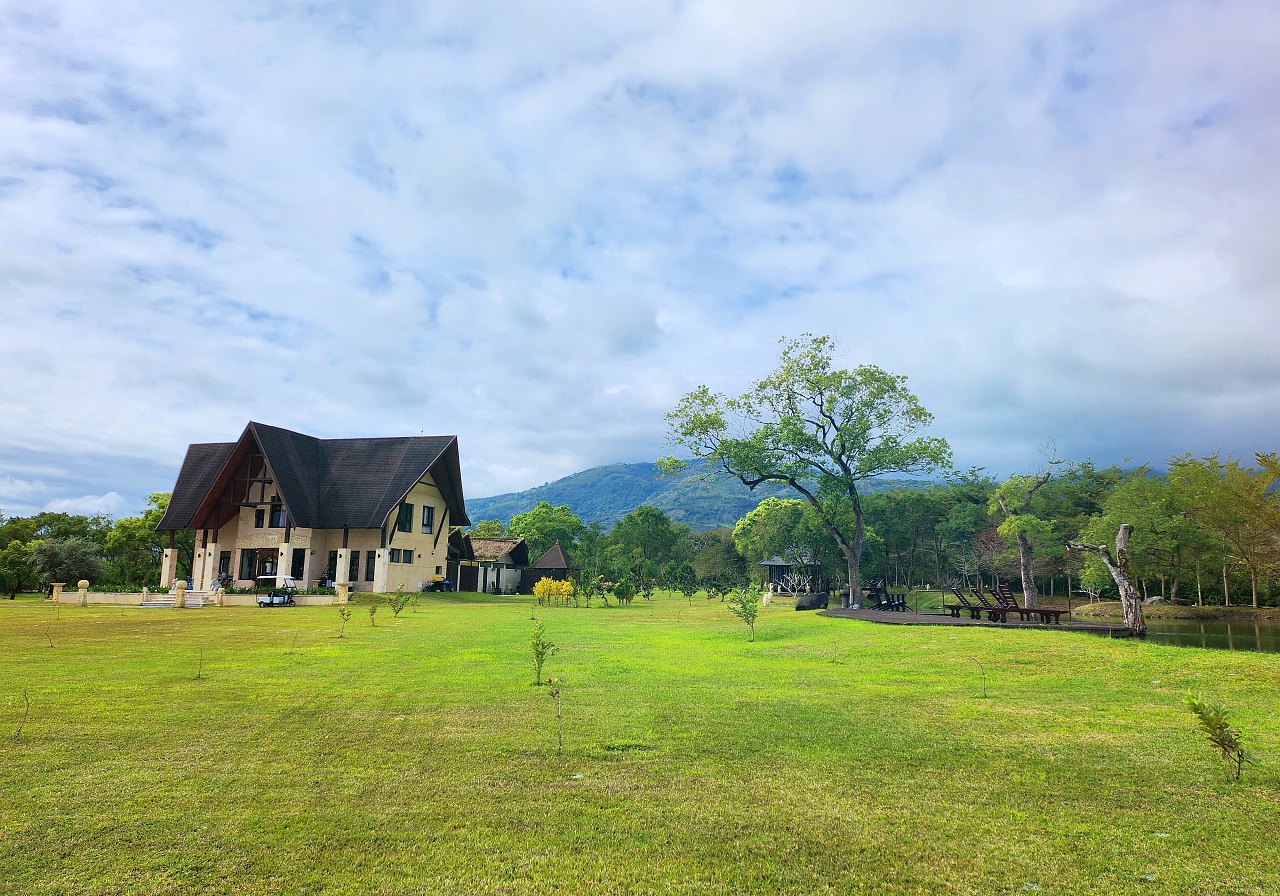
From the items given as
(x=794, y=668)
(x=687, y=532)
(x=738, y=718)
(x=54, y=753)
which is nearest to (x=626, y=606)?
(x=794, y=668)

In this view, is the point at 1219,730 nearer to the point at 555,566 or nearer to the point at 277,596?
the point at 277,596

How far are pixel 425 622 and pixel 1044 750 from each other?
726 inches

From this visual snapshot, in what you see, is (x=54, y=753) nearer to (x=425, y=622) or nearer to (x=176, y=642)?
(x=176, y=642)

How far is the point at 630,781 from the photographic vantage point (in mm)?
5688

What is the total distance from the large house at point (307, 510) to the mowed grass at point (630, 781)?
27.5 metres

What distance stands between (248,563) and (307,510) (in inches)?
217

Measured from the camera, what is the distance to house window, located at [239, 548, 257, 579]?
39934 millimetres

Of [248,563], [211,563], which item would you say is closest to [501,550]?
[248,563]

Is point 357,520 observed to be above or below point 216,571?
above

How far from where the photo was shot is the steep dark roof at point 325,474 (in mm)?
37750

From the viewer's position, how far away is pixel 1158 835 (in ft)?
15.4

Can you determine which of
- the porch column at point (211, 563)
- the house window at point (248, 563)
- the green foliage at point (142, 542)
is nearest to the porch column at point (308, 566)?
the house window at point (248, 563)

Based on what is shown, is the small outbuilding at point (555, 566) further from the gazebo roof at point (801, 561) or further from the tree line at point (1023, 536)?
the gazebo roof at point (801, 561)

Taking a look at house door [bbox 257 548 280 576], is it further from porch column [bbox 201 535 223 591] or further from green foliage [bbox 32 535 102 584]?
green foliage [bbox 32 535 102 584]
